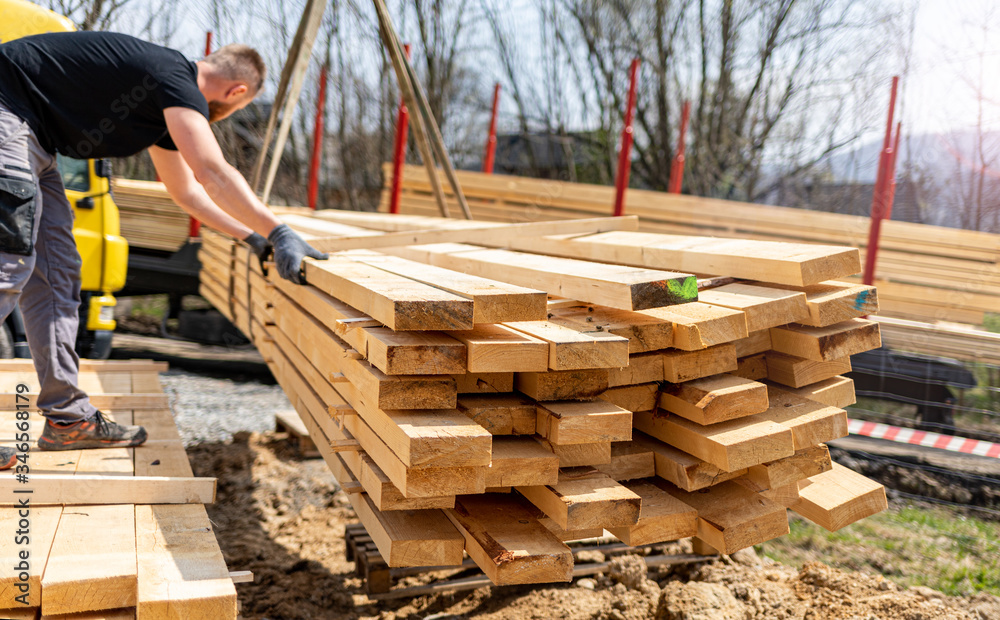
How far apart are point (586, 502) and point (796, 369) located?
3.85 feet

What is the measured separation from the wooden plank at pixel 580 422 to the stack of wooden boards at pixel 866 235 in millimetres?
5588

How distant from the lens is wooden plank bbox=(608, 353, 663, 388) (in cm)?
236

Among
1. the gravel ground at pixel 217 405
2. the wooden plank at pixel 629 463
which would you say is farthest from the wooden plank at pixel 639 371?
the gravel ground at pixel 217 405

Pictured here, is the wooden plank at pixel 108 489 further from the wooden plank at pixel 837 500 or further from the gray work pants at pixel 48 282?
the wooden plank at pixel 837 500

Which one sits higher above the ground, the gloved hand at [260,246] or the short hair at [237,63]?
the short hair at [237,63]

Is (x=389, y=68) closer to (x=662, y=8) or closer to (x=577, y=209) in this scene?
(x=662, y=8)

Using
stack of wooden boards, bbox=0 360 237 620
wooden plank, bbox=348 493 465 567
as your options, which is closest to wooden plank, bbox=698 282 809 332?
wooden plank, bbox=348 493 465 567

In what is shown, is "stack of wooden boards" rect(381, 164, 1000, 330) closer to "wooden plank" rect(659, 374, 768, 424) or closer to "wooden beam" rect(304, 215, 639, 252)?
"wooden beam" rect(304, 215, 639, 252)

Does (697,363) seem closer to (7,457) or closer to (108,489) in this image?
(108,489)

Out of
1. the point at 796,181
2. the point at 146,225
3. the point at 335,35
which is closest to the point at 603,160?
the point at 796,181

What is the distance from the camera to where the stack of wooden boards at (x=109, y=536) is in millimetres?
1938

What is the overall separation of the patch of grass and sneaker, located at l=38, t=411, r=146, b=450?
367 centimetres

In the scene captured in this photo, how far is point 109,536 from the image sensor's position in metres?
2.28

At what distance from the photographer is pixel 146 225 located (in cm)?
789
